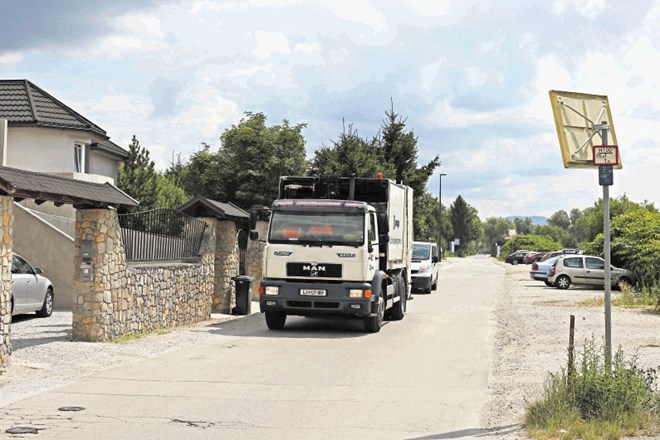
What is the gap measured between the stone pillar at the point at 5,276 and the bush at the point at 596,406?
23.5 ft

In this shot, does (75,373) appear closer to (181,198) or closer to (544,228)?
(181,198)

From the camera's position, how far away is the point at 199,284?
20.9 m

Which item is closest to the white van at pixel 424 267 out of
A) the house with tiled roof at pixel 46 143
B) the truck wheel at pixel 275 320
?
the house with tiled roof at pixel 46 143

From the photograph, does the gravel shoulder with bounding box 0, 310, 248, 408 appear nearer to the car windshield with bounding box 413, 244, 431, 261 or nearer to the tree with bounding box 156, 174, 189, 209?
the car windshield with bounding box 413, 244, 431, 261

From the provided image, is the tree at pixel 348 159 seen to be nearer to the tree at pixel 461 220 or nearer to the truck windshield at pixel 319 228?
the truck windshield at pixel 319 228

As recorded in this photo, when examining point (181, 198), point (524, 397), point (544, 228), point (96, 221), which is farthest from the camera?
point (544, 228)

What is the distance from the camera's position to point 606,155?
912 centimetres

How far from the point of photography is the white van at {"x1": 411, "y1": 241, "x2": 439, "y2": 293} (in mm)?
33156

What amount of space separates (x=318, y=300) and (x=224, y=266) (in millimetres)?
5761

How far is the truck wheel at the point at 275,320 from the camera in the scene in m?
18.7

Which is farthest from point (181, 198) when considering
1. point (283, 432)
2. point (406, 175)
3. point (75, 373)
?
point (283, 432)

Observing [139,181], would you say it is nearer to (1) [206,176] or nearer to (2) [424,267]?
(1) [206,176]

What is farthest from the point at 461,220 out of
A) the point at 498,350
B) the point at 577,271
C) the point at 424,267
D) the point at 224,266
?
the point at 498,350

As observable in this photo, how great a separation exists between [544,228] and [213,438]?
19789cm
